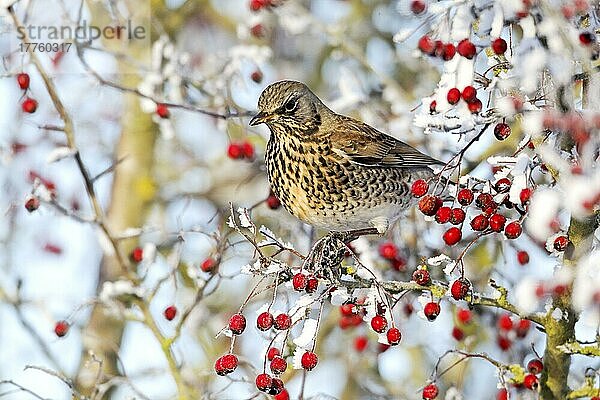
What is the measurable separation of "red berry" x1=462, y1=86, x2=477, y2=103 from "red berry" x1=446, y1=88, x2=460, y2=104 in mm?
18

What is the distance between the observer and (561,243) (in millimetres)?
2828

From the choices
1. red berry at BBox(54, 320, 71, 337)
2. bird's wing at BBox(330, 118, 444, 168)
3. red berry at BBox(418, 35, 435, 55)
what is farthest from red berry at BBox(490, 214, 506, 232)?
red berry at BBox(54, 320, 71, 337)

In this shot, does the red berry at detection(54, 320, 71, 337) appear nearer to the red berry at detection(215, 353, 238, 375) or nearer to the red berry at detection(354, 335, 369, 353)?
the red berry at detection(215, 353, 238, 375)

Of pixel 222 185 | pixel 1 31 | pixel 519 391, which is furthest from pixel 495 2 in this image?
pixel 222 185

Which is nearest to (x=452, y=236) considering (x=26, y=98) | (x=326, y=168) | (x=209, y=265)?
(x=326, y=168)

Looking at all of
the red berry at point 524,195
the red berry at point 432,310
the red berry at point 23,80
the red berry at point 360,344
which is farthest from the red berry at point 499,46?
the red berry at point 360,344

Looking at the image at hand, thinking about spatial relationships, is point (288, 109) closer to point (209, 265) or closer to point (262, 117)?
point (262, 117)

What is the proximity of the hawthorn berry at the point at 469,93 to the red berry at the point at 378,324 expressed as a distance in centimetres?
78

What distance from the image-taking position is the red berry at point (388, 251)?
4.42 meters

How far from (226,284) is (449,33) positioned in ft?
16.1

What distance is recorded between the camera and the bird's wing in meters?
4.20

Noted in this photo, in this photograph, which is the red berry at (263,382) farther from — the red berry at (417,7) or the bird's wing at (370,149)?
the bird's wing at (370,149)

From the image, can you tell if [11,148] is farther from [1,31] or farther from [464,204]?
[464,204]

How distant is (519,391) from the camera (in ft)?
12.1
